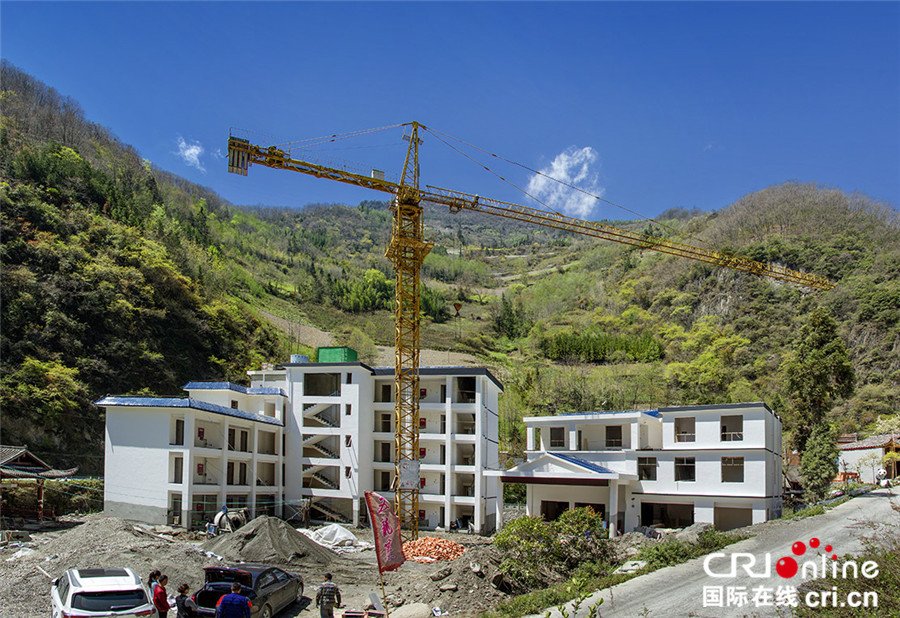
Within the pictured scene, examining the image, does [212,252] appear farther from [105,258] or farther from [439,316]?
[439,316]

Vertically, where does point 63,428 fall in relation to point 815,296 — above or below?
below

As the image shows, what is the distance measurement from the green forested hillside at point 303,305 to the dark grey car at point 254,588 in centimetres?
3341

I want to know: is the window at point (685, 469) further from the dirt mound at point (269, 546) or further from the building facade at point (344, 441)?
the dirt mound at point (269, 546)

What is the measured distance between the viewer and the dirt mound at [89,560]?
58.3 feet

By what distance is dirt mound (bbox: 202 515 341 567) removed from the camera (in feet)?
83.1

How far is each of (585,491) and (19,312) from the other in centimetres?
4332

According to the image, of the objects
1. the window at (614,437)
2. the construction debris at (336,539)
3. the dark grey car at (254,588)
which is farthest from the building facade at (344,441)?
the dark grey car at (254,588)

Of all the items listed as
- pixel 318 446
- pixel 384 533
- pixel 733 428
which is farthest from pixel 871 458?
pixel 384 533

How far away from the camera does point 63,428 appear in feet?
153

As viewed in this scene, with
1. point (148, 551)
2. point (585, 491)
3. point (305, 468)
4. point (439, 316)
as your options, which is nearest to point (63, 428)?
point (305, 468)

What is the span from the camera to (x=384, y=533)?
15.5m

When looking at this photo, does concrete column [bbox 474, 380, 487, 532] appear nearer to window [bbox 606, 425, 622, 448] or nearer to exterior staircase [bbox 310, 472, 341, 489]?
window [bbox 606, 425, 622, 448]

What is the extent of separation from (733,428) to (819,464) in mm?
7328

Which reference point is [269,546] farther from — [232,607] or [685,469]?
[685,469]
